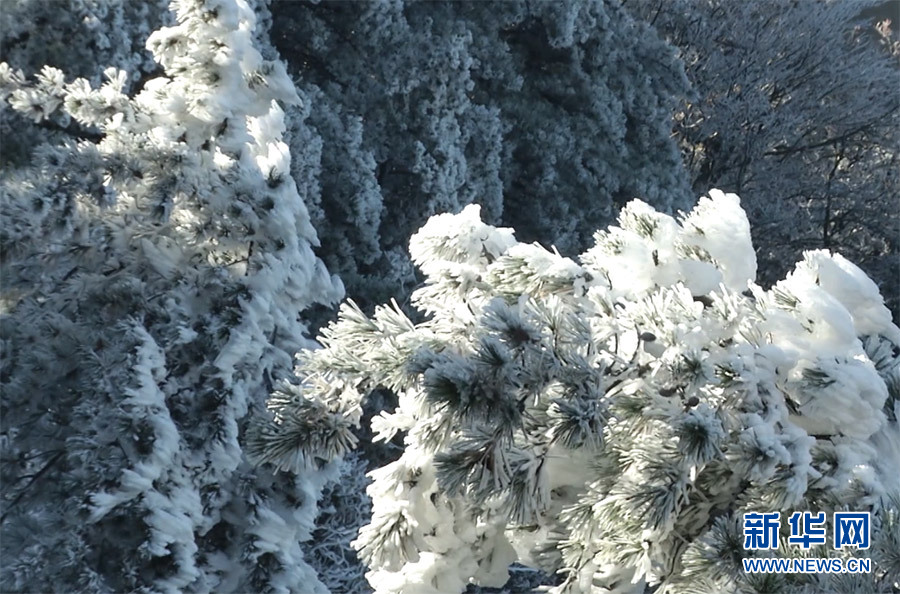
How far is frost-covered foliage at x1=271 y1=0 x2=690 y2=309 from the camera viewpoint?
7844 millimetres

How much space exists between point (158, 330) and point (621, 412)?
188 cm

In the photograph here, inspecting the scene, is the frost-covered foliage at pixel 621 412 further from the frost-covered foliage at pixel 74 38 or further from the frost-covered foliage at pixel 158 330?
the frost-covered foliage at pixel 74 38

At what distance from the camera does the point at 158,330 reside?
3.28 m

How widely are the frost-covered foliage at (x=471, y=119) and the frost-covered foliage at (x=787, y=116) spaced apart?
7.20 feet

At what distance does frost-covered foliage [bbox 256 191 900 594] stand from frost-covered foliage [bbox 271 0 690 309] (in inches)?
203

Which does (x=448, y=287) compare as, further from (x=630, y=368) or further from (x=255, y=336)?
(x=255, y=336)

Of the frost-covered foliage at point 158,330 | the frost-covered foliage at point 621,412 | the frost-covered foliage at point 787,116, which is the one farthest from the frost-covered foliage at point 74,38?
the frost-covered foliage at point 787,116

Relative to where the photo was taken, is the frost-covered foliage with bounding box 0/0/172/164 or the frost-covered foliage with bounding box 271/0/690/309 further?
the frost-covered foliage with bounding box 271/0/690/309

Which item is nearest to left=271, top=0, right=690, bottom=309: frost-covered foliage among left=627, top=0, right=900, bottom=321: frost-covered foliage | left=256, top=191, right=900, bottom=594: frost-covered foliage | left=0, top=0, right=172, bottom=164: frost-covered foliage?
left=0, top=0, right=172, bottom=164: frost-covered foliage

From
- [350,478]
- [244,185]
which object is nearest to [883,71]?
[350,478]

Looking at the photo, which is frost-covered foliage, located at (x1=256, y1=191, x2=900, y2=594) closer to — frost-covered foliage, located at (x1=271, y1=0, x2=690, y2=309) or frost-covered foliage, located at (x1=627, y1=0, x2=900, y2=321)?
frost-covered foliage, located at (x1=271, y1=0, x2=690, y2=309)

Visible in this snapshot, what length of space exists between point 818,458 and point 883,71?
39.9 ft

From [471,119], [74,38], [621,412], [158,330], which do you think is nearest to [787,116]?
[471,119]

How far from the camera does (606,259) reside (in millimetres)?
2115
